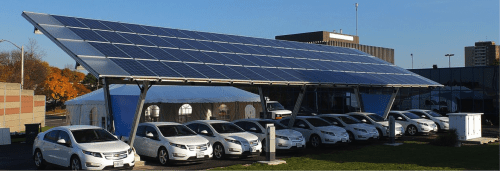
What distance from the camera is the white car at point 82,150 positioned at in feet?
46.9

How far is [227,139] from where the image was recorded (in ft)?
62.0

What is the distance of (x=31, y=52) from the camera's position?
65312 millimetres

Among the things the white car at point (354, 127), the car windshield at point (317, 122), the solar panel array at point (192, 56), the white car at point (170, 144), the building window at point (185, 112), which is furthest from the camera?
the building window at point (185, 112)

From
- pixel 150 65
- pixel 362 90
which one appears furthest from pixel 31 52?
pixel 150 65

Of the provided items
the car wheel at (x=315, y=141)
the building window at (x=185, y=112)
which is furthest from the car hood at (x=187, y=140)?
the building window at (x=185, y=112)

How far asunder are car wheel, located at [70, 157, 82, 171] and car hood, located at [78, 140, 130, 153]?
42 centimetres

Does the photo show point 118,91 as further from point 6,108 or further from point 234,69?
point 234,69

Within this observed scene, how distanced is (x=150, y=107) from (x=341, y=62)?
509 inches

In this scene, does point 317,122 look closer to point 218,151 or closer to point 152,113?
point 218,151

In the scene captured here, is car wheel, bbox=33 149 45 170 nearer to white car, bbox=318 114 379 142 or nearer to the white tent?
the white tent

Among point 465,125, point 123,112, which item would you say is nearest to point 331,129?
point 465,125

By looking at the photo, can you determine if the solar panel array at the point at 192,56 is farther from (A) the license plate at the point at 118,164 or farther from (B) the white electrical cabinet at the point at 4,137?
(B) the white electrical cabinet at the point at 4,137

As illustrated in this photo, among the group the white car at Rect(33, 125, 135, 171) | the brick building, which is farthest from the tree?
the white car at Rect(33, 125, 135, 171)

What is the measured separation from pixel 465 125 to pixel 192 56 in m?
14.5
